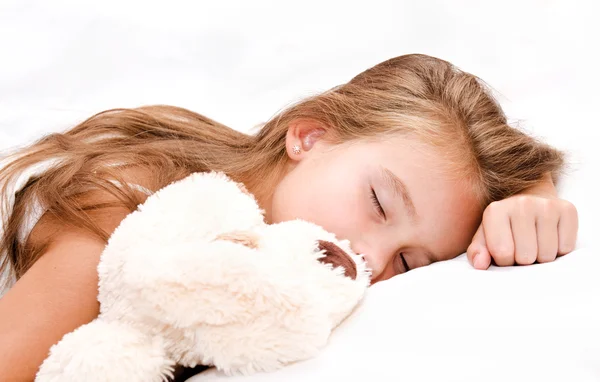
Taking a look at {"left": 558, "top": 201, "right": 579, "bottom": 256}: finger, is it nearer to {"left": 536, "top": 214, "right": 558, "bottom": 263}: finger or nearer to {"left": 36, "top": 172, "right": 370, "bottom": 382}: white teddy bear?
{"left": 536, "top": 214, "right": 558, "bottom": 263}: finger

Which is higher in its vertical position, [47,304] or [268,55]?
[268,55]

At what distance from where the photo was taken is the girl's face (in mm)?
1037

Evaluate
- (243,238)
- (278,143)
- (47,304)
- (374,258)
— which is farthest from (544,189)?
(47,304)

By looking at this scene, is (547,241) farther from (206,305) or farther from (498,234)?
(206,305)

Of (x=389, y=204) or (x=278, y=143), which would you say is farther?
(x=278, y=143)

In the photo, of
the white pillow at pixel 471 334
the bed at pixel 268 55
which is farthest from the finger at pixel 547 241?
the bed at pixel 268 55

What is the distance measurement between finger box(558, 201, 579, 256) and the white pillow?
4.7 inches

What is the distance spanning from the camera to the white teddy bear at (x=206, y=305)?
69 cm

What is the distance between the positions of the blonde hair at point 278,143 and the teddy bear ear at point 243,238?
297 mm

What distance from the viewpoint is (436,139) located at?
112cm

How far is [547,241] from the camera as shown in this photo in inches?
38.5

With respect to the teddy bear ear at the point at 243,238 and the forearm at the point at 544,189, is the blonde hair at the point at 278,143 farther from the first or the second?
the teddy bear ear at the point at 243,238

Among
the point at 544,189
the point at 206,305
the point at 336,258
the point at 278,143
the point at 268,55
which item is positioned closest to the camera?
the point at 206,305

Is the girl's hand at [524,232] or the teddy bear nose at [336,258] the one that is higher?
the teddy bear nose at [336,258]
